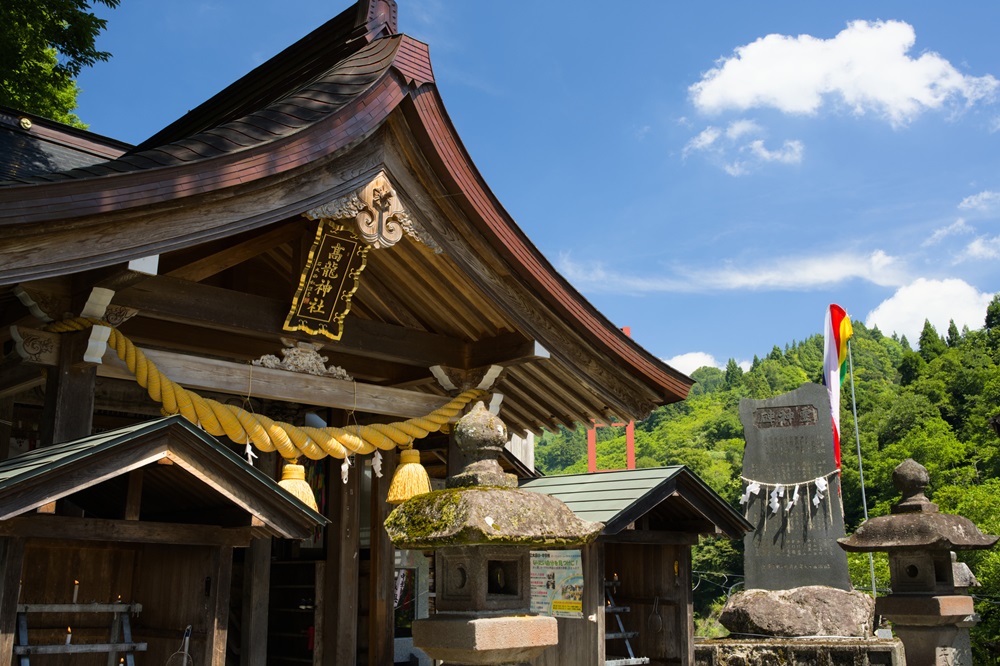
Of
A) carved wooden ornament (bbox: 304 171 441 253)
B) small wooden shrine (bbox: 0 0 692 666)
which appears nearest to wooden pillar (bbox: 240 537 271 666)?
small wooden shrine (bbox: 0 0 692 666)

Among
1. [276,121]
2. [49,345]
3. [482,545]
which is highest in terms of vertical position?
[276,121]

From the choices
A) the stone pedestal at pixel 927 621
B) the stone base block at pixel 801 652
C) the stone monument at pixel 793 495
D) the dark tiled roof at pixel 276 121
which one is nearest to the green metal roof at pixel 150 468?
the dark tiled roof at pixel 276 121

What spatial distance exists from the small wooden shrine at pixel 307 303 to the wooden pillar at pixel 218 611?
0.10ft

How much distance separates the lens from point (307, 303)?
710cm

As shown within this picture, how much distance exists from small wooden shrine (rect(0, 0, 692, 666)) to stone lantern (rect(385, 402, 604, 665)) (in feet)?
4.59

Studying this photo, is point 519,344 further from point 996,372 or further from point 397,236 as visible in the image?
point 996,372

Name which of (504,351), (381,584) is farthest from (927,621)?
(381,584)

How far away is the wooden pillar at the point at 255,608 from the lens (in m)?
8.98

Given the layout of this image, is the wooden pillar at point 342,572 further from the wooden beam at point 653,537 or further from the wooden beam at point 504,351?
the wooden beam at point 653,537

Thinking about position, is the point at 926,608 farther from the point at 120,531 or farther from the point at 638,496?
the point at 120,531

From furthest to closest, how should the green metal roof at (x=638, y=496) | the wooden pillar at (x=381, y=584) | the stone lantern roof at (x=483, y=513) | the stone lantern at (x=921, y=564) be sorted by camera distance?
1. the stone lantern at (x=921, y=564)
2. the wooden pillar at (x=381, y=584)
3. the green metal roof at (x=638, y=496)
4. the stone lantern roof at (x=483, y=513)

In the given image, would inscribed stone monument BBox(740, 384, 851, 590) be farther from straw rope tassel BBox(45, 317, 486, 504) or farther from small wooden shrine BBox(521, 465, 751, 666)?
straw rope tassel BBox(45, 317, 486, 504)

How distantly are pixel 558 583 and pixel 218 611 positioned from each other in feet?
11.8

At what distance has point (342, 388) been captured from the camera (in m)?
7.61
